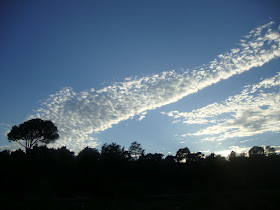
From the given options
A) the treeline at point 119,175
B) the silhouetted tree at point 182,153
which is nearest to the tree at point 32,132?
the treeline at point 119,175

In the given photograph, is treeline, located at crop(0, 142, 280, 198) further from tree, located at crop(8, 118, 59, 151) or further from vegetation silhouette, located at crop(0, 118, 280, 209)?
tree, located at crop(8, 118, 59, 151)

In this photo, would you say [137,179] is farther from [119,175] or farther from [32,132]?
[32,132]

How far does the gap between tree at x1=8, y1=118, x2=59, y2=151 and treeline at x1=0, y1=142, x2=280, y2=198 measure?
18.4m

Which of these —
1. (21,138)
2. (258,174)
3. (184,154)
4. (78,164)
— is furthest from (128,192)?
(184,154)

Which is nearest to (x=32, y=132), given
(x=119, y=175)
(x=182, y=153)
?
(x=119, y=175)

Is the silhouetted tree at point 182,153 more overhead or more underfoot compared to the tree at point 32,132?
more underfoot

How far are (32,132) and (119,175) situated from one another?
104 ft

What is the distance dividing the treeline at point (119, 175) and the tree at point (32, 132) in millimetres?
18378

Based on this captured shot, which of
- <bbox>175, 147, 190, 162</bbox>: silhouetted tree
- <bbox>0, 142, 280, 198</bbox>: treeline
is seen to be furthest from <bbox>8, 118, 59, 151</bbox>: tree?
<bbox>175, 147, 190, 162</bbox>: silhouetted tree

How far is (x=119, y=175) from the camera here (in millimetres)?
24609

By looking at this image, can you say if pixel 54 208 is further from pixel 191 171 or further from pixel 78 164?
pixel 191 171

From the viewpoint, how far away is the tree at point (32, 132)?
46.3m

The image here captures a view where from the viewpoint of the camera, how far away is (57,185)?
20.4 m

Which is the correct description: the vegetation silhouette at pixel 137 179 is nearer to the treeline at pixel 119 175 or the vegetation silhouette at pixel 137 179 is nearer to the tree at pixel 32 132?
the treeline at pixel 119 175
